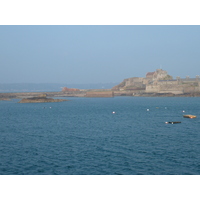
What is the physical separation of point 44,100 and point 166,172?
8411 cm

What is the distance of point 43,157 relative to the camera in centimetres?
1964

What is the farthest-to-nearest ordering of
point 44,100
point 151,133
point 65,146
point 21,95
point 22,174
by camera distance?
point 21,95, point 44,100, point 151,133, point 65,146, point 22,174

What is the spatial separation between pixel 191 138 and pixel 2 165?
48.0ft

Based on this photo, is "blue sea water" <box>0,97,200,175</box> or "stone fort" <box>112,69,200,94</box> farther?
"stone fort" <box>112,69,200,94</box>

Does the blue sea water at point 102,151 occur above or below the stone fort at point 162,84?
below

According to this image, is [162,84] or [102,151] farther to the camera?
[162,84]

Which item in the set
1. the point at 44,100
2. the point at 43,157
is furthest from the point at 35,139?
the point at 44,100

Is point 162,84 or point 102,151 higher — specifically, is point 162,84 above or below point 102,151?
above

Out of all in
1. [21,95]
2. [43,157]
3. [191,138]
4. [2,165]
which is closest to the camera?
[2,165]

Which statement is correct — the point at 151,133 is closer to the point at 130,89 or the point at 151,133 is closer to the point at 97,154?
the point at 97,154

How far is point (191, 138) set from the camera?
2539cm

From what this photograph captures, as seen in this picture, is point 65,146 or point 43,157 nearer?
point 43,157

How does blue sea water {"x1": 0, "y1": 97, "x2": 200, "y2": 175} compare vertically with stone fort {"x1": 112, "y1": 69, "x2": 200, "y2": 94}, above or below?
below

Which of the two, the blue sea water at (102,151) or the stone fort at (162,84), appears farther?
the stone fort at (162,84)
